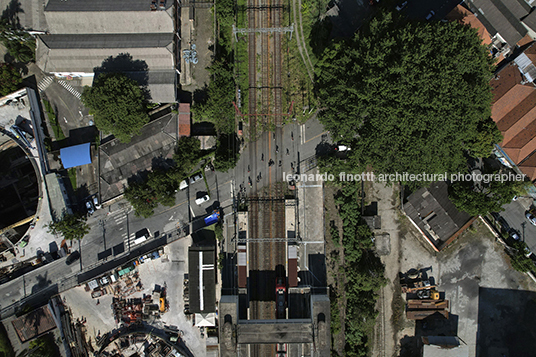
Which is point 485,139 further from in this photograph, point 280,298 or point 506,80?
point 280,298

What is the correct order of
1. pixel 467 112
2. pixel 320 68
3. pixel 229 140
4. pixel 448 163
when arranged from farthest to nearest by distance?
1. pixel 229 140
2. pixel 320 68
3. pixel 448 163
4. pixel 467 112

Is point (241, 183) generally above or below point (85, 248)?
above

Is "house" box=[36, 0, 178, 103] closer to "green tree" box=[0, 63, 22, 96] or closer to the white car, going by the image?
"green tree" box=[0, 63, 22, 96]

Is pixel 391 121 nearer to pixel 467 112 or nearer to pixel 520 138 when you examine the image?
pixel 467 112

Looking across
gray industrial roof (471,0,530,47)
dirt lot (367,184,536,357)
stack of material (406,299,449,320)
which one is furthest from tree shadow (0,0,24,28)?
stack of material (406,299,449,320)

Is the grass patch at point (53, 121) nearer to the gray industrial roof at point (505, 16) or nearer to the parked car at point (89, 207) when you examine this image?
the parked car at point (89, 207)

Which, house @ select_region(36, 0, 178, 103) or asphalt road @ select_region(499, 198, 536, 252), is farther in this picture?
asphalt road @ select_region(499, 198, 536, 252)

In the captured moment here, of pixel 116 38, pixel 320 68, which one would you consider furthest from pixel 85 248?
pixel 320 68

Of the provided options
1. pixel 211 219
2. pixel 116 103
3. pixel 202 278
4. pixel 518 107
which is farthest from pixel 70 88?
pixel 518 107
